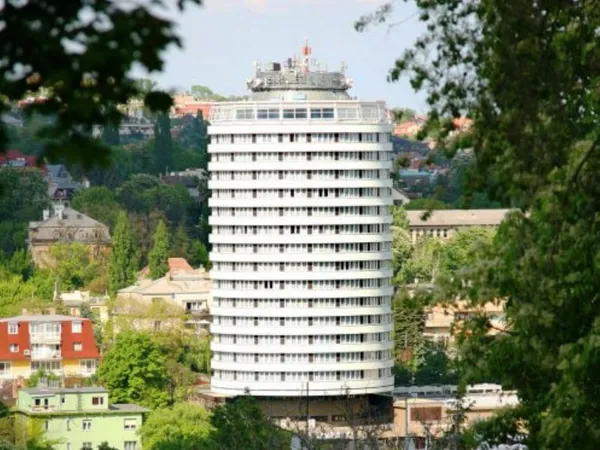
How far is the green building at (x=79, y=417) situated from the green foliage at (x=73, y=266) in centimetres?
5760

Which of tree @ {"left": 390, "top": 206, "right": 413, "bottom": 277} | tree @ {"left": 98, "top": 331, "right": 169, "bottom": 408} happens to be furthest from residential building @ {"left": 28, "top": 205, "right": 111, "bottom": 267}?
tree @ {"left": 98, "top": 331, "right": 169, "bottom": 408}

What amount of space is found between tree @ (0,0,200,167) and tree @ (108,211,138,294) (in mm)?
159386

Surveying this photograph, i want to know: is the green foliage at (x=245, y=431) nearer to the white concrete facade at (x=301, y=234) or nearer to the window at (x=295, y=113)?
the white concrete facade at (x=301, y=234)

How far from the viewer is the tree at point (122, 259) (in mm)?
174750

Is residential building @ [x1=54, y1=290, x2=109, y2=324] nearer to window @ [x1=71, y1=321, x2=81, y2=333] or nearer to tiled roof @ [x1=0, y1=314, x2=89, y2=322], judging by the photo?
tiled roof @ [x1=0, y1=314, x2=89, y2=322]

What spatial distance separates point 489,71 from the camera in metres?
24.6

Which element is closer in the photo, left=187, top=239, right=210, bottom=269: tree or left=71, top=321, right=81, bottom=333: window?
left=71, top=321, right=81, bottom=333: window

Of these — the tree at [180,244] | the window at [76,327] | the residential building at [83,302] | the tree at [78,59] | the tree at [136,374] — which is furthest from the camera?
the tree at [180,244]

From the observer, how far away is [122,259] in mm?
177000

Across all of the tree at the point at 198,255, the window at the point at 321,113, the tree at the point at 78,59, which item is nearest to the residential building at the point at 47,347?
the window at the point at 321,113

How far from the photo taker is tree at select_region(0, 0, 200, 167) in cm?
1380

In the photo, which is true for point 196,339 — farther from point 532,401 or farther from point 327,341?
point 532,401

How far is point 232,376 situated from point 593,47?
106 meters

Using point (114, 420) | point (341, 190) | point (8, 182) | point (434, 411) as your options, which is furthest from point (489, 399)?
point (8, 182)
